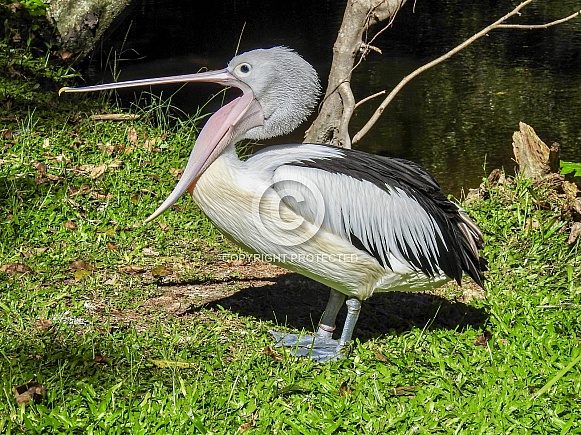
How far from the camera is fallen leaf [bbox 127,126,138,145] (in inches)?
242

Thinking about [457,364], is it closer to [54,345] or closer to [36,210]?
[54,345]

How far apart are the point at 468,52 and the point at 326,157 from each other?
7400 millimetres

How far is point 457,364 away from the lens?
3.78 m

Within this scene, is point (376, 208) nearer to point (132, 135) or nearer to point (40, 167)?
point (40, 167)

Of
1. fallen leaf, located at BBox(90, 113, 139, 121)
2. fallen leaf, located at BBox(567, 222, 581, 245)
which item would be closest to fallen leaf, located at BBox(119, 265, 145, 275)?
fallen leaf, located at BBox(90, 113, 139, 121)

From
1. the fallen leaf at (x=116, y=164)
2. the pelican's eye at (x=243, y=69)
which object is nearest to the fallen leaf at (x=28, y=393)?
the pelican's eye at (x=243, y=69)

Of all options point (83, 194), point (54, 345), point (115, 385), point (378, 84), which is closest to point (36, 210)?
point (83, 194)

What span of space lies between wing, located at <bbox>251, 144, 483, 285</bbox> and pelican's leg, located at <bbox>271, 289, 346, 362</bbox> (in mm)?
414

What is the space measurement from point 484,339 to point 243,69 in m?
1.75

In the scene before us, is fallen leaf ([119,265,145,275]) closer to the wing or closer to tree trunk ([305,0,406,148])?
the wing

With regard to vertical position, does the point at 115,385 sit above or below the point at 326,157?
below

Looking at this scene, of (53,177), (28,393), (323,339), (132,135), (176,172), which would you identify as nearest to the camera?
(28,393)

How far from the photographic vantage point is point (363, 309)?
176 inches

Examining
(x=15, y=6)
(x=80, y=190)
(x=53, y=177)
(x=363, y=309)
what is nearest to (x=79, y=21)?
(x=15, y=6)
